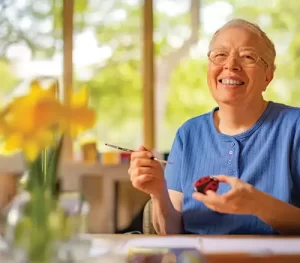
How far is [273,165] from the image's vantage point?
1396mm

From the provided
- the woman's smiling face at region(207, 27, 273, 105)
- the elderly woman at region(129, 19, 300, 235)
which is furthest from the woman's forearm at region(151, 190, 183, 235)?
the woman's smiling face at region(207, 27, 273, 105)

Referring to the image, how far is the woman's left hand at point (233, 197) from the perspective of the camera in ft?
3.80

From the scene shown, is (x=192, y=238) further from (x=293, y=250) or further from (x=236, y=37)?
(x=236, y=37)

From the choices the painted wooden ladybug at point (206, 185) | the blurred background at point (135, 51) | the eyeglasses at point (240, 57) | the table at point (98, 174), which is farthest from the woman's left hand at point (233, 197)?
the blurred background at point (135, 51)

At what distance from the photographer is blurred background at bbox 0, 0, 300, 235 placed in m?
2.95

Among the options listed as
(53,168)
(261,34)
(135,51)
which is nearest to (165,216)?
(261,34)

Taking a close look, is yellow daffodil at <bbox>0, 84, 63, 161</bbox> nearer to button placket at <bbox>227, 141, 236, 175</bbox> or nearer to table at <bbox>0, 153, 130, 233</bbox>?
button placket at <bbox>227, 141, 236, 175</bbox>

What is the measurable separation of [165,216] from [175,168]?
16 centimetres

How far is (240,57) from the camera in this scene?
4.82 feet

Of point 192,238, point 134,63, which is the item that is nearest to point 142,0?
point 134,63

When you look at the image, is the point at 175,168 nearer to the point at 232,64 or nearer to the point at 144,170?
the point at 144,170

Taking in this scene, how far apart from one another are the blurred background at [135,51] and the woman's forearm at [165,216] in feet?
4.95

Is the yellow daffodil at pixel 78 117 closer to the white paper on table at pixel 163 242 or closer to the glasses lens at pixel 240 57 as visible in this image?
the white paper on table at pixel 163 242

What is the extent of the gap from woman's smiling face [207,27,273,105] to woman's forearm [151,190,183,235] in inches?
12.8
